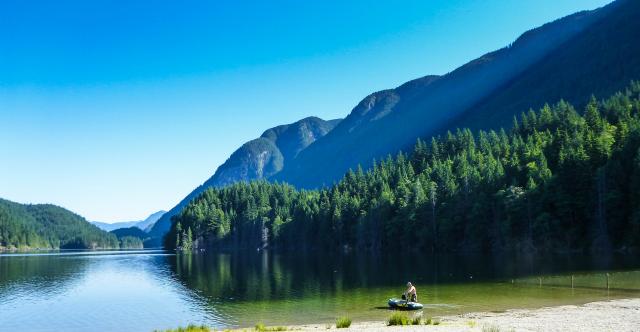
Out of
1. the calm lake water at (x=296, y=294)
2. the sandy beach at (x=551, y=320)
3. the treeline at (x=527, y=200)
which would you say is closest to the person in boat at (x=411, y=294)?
the calm lake water at (x=296, y=294)

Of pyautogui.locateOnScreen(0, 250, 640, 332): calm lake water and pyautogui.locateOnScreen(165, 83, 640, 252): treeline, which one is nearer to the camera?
pyautogui.locateOnScreen(0, 250, 640, 332): calm lake water

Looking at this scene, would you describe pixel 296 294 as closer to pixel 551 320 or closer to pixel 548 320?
pixel 548 320

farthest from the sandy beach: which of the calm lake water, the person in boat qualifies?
the person in boat

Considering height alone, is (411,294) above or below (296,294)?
above

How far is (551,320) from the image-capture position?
37.5 m

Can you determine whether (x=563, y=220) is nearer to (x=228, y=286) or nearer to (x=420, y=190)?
(x=420, y=190)

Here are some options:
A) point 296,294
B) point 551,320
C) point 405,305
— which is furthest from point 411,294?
A: point 296,294

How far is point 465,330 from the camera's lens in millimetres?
32438

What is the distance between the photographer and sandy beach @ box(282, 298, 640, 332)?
33.2 metres

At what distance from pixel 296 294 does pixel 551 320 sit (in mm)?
35552

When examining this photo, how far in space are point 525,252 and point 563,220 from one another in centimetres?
1131

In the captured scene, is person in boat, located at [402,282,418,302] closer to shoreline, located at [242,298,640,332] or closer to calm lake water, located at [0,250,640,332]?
calm lake water, located at [0,250,640,332]

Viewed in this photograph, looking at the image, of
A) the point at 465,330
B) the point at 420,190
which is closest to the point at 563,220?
the point at 420,190

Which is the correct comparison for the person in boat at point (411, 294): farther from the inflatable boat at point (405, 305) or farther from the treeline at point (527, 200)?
the treeline at point (527, 200)
